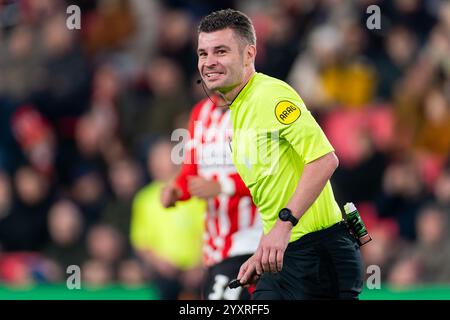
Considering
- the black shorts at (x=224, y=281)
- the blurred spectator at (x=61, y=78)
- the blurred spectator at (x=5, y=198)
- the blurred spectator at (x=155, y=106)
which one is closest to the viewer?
the black shorts at (x=224, y=281)

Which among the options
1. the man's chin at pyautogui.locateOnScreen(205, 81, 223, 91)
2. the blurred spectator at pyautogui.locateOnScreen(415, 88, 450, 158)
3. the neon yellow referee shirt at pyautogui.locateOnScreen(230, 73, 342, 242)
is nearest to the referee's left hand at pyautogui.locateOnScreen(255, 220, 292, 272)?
the neon yellow referee shirt at pyautogui.locateOnScreen(230, 73, 342, 242)

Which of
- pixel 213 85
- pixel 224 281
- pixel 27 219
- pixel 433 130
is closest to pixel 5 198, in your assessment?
pixel 27 219

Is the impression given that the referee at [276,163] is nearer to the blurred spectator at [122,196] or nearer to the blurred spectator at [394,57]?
the blurred spectator at [122,196]

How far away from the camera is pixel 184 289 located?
7.89 metres

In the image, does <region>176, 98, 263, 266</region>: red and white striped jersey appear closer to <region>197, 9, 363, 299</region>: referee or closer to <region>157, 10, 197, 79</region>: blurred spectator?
<region>197, 9, 363, 299</region>: referee

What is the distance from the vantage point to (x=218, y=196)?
21.5ft

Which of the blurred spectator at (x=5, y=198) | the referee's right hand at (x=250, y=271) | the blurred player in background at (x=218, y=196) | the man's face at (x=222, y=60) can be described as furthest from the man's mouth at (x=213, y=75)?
the blurred spectator at (x=5, y=198)

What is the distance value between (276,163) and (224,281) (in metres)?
1.63

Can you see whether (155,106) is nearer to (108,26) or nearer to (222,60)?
(108,26)

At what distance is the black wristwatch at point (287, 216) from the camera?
475 cm

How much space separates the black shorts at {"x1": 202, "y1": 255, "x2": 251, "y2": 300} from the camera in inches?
252

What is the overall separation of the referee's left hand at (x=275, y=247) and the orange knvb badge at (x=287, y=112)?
453mm

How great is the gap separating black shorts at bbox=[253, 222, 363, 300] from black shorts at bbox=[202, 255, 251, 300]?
4.17 ft
